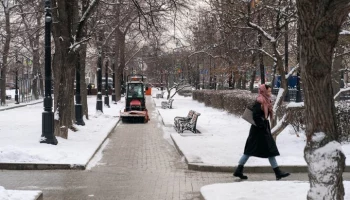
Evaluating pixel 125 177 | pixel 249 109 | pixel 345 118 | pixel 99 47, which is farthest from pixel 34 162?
pixel 99 47

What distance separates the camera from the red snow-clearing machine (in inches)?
961

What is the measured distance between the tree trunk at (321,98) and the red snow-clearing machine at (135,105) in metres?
19.6

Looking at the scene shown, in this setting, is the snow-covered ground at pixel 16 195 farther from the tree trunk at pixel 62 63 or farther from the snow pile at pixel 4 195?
the tree trunk at pixel 62 63

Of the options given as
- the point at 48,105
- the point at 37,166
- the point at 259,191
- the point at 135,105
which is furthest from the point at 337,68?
the point at 259,191

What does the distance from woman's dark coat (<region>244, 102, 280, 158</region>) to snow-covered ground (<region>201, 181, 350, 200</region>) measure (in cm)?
92

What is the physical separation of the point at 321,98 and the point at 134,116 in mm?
19841

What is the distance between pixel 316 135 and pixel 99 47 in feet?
76.4

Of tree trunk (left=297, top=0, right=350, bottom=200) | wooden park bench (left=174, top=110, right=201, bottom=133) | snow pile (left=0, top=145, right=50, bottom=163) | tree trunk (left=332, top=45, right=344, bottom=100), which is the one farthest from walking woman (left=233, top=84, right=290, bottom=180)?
wooden park bench (left=174, top=110, right=201, bottom=133)

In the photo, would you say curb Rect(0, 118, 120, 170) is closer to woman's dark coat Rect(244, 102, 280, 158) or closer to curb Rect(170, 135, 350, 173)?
curb Rect(170, 135, 350, 173)

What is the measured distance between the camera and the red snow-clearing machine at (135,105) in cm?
2441

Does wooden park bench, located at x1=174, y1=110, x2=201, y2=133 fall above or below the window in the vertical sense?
below

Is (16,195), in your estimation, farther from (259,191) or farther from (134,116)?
(134,116)

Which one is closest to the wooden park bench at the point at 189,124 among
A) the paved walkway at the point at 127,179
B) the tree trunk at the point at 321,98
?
the paved walkway at the point at 127,179

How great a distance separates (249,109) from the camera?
888 centimetres
